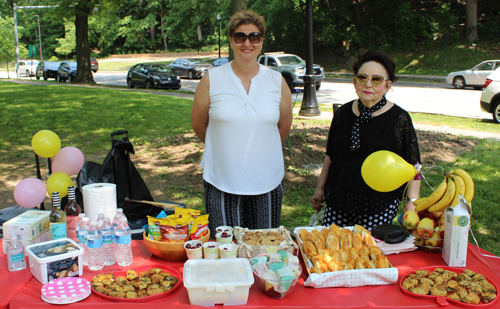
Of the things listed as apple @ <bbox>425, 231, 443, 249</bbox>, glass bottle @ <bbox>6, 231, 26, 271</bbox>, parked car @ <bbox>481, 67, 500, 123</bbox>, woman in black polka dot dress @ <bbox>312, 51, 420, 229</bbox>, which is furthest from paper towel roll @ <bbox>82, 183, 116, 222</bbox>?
parked car @ <bbox>481, 67, 500, 123</bbox>

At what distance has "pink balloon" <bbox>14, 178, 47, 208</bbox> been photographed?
315cm

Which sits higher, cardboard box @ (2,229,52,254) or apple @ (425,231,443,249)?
cardboard box @ (2,229,52,254)

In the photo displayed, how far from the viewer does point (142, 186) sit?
3775mm

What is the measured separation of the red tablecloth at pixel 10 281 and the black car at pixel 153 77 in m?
17.5

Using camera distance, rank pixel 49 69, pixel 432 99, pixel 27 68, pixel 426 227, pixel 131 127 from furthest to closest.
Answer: pixel 27 68
pixel 49 69
pixel 432 99
pixel 131 127
pixel 426 227

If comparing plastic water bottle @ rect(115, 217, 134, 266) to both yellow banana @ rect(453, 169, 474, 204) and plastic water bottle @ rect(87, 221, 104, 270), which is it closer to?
plastic water bottle @ rect(87, 221, 104, 270)

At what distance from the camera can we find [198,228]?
7.80 ft

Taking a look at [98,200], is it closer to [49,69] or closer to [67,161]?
[67,161]

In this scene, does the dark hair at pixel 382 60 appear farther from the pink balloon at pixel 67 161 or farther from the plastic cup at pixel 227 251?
the pink balloon at pixel 67 161

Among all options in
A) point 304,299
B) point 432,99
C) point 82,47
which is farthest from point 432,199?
point 82,47

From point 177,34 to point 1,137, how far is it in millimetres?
45415

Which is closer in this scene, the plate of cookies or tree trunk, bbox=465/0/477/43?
the plate of cookies

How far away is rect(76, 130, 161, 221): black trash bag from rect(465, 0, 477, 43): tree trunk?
2890 centimetres

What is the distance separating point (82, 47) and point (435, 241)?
20396mm
